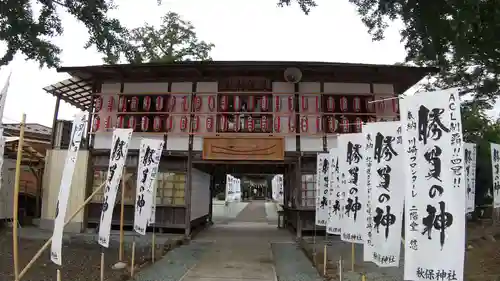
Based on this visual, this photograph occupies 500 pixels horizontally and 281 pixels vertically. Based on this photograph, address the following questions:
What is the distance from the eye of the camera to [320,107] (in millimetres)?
13984

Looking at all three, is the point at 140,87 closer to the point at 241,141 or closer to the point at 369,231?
the point at 241,141

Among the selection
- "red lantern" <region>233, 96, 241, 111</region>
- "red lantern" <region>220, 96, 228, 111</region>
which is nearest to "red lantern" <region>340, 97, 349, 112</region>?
"red lantern" <region>233, 96, 241, 111</region>

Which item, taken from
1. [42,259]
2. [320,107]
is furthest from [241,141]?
[42,259]

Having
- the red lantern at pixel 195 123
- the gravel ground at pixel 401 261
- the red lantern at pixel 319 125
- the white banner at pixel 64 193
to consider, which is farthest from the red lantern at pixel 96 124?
the gravel ground at pixel 401 261

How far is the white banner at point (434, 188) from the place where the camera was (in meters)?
4.77

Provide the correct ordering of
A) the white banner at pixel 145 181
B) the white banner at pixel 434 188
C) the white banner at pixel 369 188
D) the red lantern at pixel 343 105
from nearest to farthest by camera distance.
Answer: the white banner at pixel 434 188, the white banner at pixel 369 188, the white banner at pixel 145 181, the red lantern at pixel 343 105

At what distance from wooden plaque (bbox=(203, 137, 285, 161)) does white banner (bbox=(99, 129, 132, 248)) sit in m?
4.94

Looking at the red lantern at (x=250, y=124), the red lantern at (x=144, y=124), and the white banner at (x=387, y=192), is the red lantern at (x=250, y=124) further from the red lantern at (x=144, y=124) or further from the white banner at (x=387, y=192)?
the white banner at (x=387, y=192)

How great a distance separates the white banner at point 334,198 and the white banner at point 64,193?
5965mm

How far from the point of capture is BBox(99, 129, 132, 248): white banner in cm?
845

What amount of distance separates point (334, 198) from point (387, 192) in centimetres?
343

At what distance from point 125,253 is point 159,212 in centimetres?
371

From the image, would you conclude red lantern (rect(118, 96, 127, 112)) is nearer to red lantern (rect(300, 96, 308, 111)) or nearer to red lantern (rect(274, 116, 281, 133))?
red lantern (rect(274, 116, 281, 133))

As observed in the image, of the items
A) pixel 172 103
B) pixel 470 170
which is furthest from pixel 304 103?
pixel 470 170
